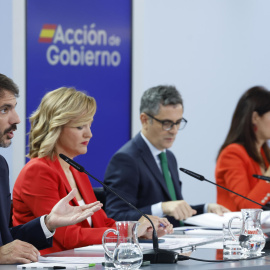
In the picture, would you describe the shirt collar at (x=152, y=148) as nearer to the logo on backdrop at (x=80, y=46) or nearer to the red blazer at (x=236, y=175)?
the red blazer at (x=236, y=175)

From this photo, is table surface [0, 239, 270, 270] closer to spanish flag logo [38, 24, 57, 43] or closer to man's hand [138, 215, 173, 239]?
man's hand [138, 215, 173, 239]

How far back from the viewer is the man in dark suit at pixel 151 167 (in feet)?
12.4

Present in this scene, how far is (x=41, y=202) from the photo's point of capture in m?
3.02

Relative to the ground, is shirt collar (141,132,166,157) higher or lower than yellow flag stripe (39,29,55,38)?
lower

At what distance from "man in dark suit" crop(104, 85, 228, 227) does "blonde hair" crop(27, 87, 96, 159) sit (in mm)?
624

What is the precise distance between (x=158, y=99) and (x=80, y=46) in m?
1.51

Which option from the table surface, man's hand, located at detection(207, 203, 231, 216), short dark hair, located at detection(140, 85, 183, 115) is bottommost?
man's hand, located at detection(207, 203, 231, 216)

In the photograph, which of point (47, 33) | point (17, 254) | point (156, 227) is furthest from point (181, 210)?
point (47, 33)

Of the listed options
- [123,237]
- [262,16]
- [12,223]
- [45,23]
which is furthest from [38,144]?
[262,16]

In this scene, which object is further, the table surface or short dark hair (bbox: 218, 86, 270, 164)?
short dark hair (bbox: 218, 86, 270, 164)

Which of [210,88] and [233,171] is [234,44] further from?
[233,171]

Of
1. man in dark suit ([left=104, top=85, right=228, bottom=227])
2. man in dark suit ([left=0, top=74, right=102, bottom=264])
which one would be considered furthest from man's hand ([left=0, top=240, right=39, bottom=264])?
man in dark suit ([left=104, top=85, right=228, bottom=227])

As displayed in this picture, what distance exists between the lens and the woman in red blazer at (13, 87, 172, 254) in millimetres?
2957

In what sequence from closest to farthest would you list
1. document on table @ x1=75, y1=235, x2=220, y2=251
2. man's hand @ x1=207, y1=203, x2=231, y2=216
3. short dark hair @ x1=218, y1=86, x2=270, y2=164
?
document on table @ x1=75, y1=235, x2=220, y2=251
man's hand @ x1=207, y1=203, x2=231, y2=216
short dark hair @ x1=218, y1=86, x2=270, y2=164
